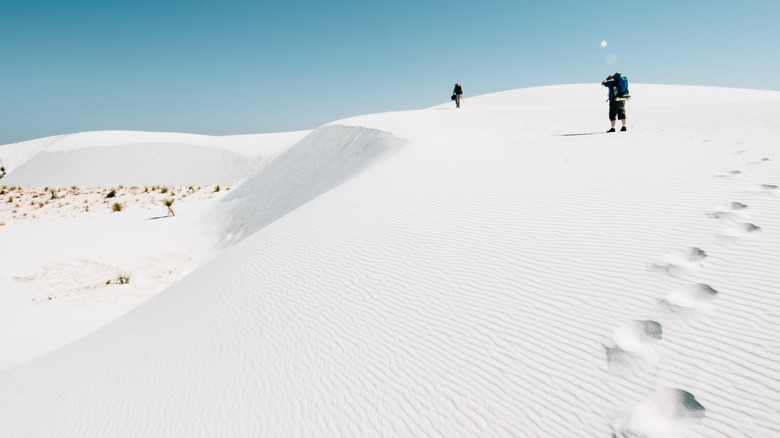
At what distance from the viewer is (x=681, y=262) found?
2.51 meters

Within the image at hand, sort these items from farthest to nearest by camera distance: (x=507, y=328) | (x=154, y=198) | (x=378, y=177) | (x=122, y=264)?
(x=154, y=198), (x=122, y=264), (x=378, y=177), (x=507, y=328)

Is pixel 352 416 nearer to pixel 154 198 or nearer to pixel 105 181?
pixel 154 198

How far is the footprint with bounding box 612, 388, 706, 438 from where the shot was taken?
1.51m

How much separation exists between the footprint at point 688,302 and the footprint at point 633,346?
0.49ft

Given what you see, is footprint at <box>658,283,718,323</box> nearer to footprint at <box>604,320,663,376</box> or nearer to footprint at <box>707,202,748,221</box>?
footprint at <box>604,320,663,376</box>

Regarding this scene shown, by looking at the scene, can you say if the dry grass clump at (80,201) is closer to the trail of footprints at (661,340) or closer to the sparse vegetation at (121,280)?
the sparse vegetation at (121,280)

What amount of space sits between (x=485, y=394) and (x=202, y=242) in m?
10.4

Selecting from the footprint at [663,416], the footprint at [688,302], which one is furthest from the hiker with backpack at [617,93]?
the footprint at [663,416]

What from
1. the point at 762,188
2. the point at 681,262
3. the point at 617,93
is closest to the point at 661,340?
the point at 681,262

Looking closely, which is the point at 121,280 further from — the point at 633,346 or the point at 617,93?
the point at 617,93

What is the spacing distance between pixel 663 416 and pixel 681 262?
1358 mm

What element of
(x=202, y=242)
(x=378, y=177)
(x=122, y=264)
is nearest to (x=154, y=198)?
(x=202, y=242)

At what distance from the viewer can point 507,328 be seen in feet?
7.48

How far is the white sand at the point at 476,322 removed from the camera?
176cm
